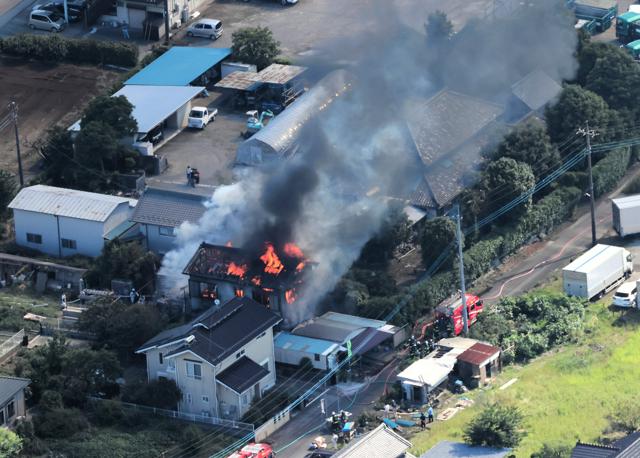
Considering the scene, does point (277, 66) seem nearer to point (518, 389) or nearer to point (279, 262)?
point (279, 262)

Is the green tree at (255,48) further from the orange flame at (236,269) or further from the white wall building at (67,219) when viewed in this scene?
the orange flame at (236,269)

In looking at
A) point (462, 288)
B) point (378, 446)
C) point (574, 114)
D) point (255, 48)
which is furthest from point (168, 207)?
point (378, 446)

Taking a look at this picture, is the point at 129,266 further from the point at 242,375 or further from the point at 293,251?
the point at 242,375

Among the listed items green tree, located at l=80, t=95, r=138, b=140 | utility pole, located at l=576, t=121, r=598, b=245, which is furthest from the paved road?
green tree, located at l=80, t=95, r=138, b=140

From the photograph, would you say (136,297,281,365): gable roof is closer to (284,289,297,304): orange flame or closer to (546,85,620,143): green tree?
(284,289,297,304): orange flame

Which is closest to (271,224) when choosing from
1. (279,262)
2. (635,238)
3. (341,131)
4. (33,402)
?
(279,262)

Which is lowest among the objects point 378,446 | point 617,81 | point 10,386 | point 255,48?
point 10,386
